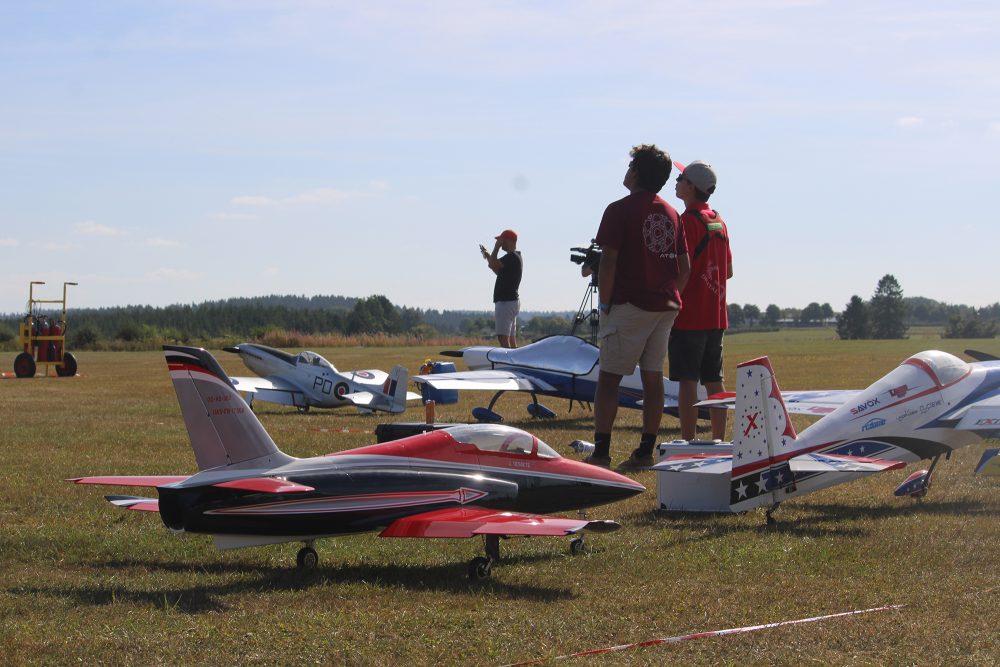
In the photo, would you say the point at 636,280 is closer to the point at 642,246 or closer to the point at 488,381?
the point at 642,246

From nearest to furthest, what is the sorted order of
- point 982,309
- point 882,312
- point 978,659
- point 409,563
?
1. point 978,659
2. point 409,563
3. point 882,312
4. point 982,309

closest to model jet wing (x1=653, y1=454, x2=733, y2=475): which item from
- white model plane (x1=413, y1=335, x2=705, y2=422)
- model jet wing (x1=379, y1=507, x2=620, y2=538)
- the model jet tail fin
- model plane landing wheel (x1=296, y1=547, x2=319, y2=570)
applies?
model jet wing (x1=379, y1=507, x2=620, y2=538)

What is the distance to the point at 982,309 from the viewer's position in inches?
4119

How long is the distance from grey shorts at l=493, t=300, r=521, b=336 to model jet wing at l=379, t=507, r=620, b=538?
10367 millimetres

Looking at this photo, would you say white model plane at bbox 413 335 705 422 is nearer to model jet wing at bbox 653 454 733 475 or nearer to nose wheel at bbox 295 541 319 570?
model jet wing at bbox 653 454 733 475

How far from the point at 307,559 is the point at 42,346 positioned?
75.1ft

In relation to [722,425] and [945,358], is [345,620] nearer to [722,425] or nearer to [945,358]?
[722,425]

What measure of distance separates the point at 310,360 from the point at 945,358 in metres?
10.7

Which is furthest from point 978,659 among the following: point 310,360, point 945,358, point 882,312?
point 882,312

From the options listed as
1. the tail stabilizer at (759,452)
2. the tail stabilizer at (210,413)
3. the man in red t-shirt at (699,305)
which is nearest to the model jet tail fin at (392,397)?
the man in red t-shirt at (699,305)

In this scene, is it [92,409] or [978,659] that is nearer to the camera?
[978,659]

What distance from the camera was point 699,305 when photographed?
30.0 ft

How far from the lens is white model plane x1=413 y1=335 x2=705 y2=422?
555 inches

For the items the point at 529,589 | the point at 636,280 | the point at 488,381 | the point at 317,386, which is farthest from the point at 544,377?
the point at 529,589
